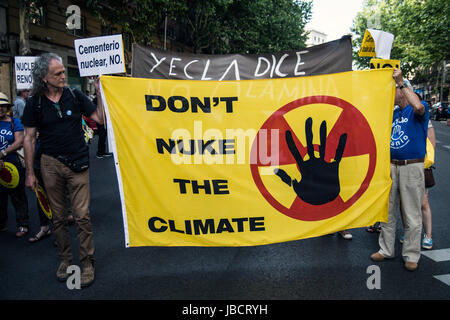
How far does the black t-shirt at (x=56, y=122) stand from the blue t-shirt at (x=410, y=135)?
135 inches

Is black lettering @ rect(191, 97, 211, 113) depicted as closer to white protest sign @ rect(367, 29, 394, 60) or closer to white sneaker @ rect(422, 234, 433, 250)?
white protest sign @ rect(367, 29, 394, 60)

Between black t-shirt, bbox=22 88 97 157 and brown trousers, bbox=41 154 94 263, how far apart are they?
0.14m

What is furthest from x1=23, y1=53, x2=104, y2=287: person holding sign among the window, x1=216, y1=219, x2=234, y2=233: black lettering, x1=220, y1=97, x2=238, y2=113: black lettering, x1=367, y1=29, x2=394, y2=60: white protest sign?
the window

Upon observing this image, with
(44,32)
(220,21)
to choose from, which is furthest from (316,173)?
(220,21)

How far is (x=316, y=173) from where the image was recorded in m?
3.51

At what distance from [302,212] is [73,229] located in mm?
3402

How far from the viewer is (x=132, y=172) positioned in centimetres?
343

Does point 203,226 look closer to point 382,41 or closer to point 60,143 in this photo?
point 60,143

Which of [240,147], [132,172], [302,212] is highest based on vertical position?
[240,147]

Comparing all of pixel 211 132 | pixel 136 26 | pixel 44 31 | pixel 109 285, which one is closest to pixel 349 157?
pixel 211 132

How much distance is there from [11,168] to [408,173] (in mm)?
4986

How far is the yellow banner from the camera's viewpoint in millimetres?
3426

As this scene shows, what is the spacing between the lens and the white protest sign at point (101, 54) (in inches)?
214
